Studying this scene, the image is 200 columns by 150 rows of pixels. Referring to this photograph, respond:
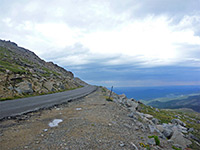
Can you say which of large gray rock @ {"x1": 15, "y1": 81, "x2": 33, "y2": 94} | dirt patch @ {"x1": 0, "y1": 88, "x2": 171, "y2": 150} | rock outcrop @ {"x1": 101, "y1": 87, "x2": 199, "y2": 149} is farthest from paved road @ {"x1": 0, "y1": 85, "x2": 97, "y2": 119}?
rock outcrop @ {"x1": 101, "y1": 87, "x2": 199, "y2": 149}

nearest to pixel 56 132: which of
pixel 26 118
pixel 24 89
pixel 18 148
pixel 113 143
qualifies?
pixel 18 148

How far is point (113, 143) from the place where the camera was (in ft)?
25.8

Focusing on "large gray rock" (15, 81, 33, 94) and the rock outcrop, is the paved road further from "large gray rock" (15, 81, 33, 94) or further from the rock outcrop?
the rock outcrop

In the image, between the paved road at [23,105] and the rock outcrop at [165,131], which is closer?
the rock outcrop at [165,131]

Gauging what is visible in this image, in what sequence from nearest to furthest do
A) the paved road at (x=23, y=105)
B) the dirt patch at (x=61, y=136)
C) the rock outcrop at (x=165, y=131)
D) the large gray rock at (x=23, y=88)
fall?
the dirt patch at (x=61, y=136) < the rock outcrop at (x=165, y=131) < the paved road at (x=23, y=105) < the large gray rock at (x=23, y=88)

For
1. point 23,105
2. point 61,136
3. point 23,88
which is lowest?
point 61,136

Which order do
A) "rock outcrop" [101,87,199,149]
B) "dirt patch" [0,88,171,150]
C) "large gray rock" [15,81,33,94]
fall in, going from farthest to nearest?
"large gray rock" [15,81,33,94]
"rock outcrop" [101,87,199,149]
"dirt patch" [0,88,171,150]

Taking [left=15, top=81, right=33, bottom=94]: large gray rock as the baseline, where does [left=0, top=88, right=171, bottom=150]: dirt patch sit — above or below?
below

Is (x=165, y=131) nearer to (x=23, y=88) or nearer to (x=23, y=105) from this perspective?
(x=23, y=105)

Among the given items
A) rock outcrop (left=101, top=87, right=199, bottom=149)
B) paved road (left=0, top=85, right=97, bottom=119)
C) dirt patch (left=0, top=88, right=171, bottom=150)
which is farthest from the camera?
paved road (left=0, top=85, right=97, bottom=119)

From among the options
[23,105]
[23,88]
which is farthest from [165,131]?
[23,88]

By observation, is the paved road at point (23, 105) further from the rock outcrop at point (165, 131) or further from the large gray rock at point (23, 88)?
the rock outcrop at point (165, 131)

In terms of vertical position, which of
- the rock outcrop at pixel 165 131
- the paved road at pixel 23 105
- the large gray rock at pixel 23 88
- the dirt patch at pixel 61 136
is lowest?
the rock outcrop at pixel 165 131

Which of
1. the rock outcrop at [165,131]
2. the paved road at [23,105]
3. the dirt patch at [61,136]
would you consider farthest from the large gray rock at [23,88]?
the rock outcrop at [165,131]
